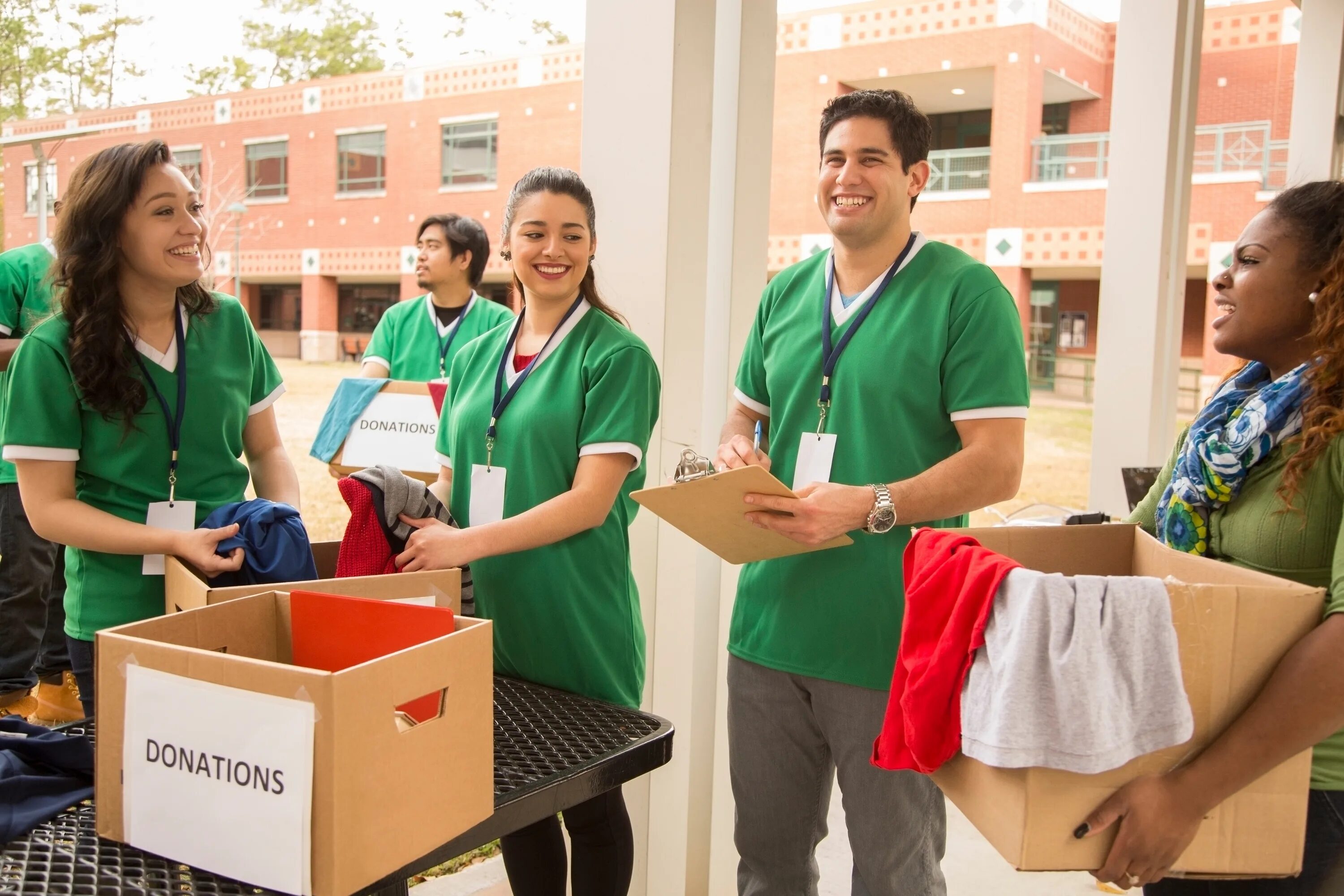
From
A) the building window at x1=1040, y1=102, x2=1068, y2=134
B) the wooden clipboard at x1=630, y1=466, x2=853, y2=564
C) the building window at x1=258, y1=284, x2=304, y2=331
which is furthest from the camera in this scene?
the building window at x1=1040, y1=102, x2=1068, y2=134

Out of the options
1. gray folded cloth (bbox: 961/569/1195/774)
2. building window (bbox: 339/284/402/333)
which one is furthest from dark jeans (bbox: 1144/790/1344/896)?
building window (bbox: 339/284/402/333)

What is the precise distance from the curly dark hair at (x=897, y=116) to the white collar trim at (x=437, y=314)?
6.59 feet

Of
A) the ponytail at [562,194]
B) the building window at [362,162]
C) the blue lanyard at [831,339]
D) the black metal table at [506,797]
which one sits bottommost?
the black metal table at [506,797]

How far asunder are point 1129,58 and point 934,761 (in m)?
3.05

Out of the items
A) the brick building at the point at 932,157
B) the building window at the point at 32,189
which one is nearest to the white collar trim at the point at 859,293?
the building window at the point at 32,189

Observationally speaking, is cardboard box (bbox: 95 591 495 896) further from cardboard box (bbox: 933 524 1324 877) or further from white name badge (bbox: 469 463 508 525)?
white name badge (bbox: 469 463 508 525)

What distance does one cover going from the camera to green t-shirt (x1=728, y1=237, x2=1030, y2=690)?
4.77 ft

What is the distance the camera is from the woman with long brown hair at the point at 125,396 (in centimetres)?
144

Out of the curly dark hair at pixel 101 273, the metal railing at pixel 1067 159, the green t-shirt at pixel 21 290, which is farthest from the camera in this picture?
the metal railing at pixel 1067 159

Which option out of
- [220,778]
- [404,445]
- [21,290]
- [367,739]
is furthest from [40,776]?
[21,290]

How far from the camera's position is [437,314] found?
3.37 m

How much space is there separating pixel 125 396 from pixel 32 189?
80.9 inches

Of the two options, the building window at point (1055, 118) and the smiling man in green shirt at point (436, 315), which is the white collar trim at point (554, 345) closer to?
the smiling man in green shirt at point (436, 315)

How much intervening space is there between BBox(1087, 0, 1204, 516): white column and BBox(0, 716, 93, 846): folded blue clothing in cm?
318
